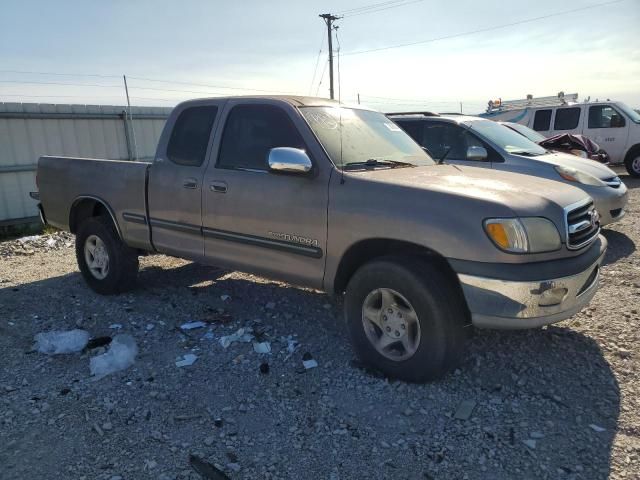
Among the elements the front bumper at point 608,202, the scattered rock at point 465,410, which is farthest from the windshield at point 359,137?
the front bumper at point 608,202

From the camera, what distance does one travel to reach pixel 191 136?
4.79 meters

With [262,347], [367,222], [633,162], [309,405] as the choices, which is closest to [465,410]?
[309,405]

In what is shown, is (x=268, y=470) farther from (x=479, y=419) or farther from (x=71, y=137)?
(x=71, y=137)

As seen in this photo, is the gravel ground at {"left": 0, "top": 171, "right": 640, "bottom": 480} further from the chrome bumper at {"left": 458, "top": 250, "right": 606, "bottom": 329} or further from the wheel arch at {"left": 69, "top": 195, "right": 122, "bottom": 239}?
the wheel arch at {"left": 69, "top": 195, "right": 122, "bottom": 239}

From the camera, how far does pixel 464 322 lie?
3.37 m

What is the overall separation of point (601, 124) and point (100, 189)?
44.0ft

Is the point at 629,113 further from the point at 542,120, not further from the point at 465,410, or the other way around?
the point at 465,410

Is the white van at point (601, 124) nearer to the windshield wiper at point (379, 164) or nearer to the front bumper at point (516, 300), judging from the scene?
the windshield wiper at point (379, 164)

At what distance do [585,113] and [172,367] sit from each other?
13.8m

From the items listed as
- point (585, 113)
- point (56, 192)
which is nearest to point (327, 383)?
point (56, 192)

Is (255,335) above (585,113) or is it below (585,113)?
below

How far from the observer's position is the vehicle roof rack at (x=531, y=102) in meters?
15.8

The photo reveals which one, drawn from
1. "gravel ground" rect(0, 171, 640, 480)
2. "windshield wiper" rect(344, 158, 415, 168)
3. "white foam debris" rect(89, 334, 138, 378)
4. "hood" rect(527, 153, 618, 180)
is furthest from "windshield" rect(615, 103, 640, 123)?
"white foam debris" rect(89, 334, 138, 378)

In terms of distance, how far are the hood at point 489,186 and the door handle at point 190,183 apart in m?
1.61
